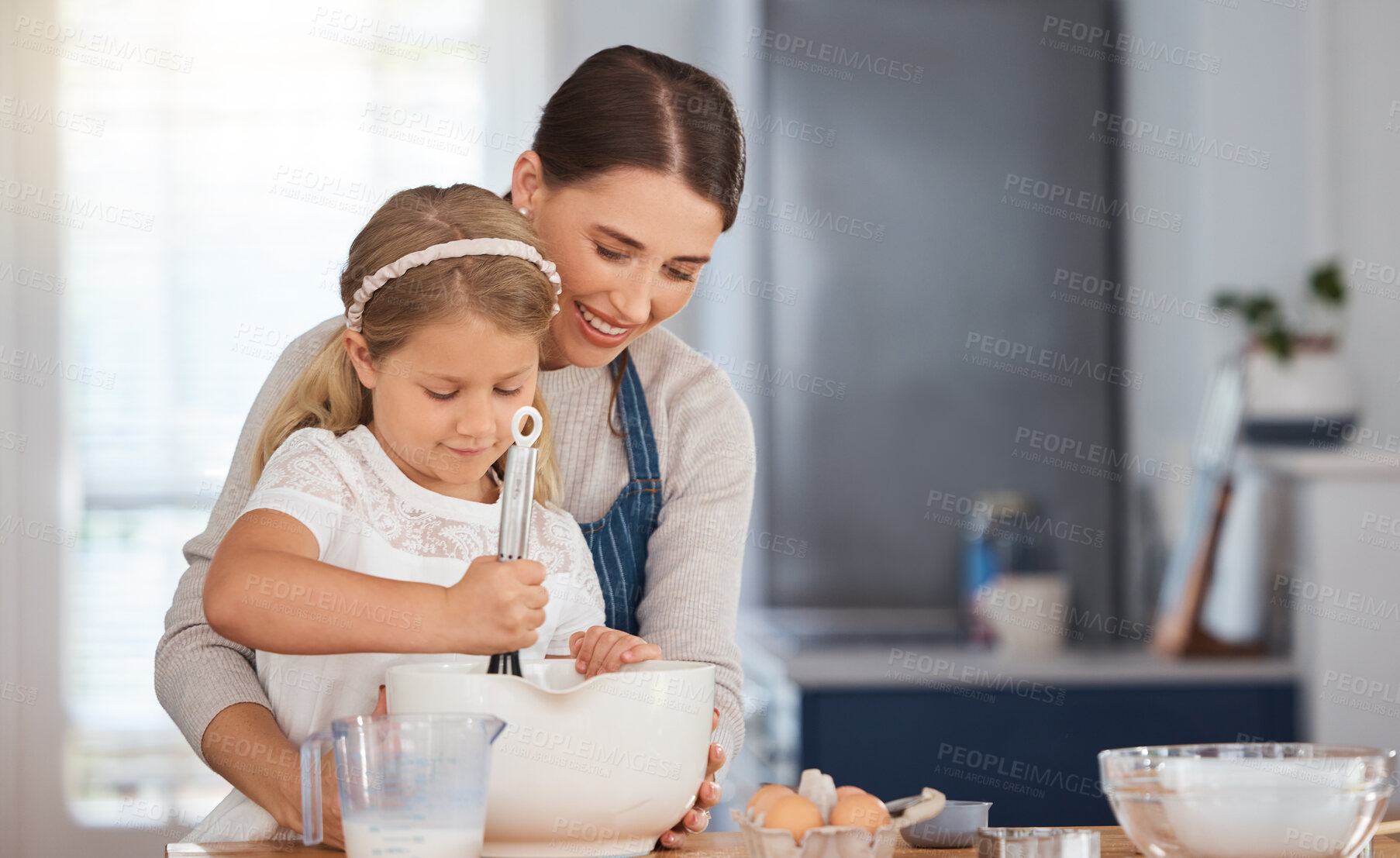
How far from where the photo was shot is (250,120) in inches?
139

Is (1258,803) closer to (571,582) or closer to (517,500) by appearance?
(517,500)

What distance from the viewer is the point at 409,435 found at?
3.61ft

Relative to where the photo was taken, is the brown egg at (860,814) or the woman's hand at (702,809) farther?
the woman's hand at (702,809)

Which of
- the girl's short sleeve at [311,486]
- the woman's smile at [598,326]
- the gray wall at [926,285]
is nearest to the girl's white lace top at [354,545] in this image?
the girl's short sleeve at [311,486]

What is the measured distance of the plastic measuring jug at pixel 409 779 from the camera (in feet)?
2.42

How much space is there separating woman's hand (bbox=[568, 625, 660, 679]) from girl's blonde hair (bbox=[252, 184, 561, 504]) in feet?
0.93

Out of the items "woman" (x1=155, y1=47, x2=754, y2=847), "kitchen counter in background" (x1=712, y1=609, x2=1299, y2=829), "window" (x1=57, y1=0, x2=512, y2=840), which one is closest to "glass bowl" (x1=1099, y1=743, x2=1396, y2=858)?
"woman" (x1=155, y1=47, x2=754, y2=847)

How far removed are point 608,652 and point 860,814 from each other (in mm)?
224

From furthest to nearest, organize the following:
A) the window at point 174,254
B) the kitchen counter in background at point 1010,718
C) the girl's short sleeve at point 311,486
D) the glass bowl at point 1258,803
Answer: the window at point 174,254 < the kitchen counter in background at point 1010,718 < the girl's short sleeve at point 311,486 < the glass bowl at point 1258,803

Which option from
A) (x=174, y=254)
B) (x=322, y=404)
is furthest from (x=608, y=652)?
(x=174, y=254)

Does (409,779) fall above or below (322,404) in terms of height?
below

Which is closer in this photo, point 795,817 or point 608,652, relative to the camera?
point 795,817

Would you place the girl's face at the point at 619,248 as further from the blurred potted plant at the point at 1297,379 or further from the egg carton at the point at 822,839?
the blurred potted plant at the point at 1297,379

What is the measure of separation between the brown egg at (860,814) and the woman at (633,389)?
38 cm
